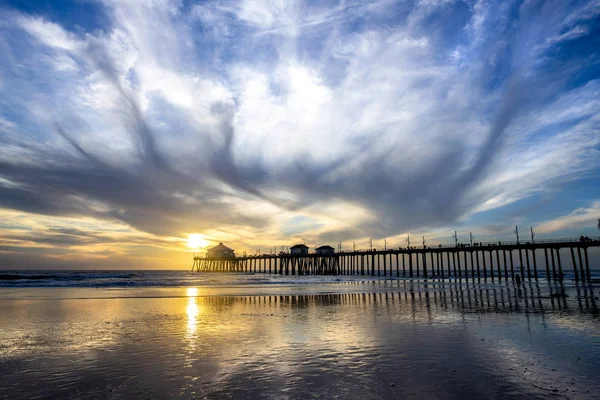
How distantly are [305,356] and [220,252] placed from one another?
500ft

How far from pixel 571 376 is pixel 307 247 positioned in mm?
111977

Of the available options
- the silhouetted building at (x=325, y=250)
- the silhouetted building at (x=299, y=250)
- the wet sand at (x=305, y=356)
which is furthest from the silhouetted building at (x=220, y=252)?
the wet sand at (x=305, y=356)

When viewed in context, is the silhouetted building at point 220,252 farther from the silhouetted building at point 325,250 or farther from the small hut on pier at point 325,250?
the silhouetted building at point 325,250

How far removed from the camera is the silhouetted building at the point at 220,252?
156538 millimetres

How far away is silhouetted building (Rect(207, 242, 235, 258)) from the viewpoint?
514 ft

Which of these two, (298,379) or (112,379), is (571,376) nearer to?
(298,379)

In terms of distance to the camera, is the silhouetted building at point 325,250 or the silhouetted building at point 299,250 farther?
the silhouetted building at point 299,250

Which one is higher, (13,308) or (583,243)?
(583,243)

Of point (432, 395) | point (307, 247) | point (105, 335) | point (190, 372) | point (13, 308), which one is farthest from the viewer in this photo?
point (307, 247)

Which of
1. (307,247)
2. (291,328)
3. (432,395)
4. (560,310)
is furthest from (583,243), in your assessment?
(307,247)

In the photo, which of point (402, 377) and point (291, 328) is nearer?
point (402, 377)

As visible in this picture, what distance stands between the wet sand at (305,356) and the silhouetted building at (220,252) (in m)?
142

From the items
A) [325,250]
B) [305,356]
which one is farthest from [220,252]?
[305,356]

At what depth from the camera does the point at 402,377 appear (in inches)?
305
